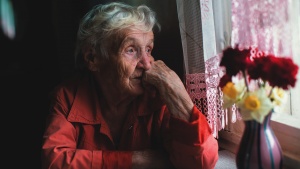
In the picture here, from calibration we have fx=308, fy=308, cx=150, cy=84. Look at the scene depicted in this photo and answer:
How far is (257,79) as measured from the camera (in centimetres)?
87

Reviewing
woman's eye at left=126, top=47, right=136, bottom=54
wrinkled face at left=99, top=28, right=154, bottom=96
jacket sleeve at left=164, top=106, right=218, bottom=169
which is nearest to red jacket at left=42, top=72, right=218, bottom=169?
jacket sleeve at left=164, top=106, right=218, bottom=169

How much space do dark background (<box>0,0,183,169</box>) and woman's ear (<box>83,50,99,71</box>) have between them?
1.28 ft

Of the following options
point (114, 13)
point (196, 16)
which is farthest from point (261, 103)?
point (114, 13)

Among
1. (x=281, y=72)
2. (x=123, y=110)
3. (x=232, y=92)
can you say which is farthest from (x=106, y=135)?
(x=281, y=72)

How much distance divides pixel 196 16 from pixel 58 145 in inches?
30.4

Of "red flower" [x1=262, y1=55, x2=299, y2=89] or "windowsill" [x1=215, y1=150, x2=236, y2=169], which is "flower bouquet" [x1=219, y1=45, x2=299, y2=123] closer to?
"red flower" [x1=262, y1=55, x2=299, y2=89]

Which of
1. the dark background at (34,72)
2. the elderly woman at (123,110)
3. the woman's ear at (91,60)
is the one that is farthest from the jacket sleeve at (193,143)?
the dark background at (34,72)

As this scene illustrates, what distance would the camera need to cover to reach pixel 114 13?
137cm

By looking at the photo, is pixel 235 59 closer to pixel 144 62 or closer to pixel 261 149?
pixel 261 149

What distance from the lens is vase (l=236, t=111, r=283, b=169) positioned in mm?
869

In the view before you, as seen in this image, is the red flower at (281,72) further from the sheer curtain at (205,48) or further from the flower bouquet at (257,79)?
the sheer curtain at (205,48)

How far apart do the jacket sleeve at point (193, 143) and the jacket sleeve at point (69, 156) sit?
0.21 meters

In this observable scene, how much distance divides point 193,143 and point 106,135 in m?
0.42

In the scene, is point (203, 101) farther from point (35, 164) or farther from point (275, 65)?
point (35, 164)
